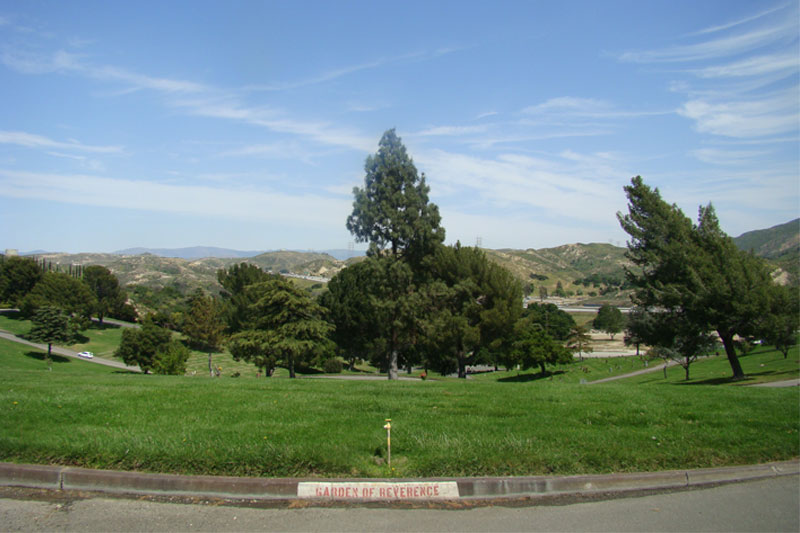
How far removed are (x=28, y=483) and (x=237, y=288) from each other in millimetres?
82141

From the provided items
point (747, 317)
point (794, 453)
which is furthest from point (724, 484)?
point (747, 317)

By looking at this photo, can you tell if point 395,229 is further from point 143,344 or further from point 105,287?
point 105,287

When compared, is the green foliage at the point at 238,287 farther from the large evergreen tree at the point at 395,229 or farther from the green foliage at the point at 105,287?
the large evergreen tree at the point at 395,229

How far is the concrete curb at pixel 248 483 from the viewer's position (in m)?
6.07

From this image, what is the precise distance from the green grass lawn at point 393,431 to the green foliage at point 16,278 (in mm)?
104345

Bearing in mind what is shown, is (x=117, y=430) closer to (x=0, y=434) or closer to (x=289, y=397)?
(x=0, y=434)

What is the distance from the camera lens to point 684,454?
734cm

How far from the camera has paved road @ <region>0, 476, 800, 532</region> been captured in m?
5.38

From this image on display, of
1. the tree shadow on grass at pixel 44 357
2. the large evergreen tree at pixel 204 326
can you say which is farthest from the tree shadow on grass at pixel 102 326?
the tree shadow on grass at pixel 44 357

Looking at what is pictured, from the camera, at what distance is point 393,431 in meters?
7.97

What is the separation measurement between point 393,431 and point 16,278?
112 metres

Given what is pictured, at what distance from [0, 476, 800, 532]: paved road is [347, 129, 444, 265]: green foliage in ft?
86.0

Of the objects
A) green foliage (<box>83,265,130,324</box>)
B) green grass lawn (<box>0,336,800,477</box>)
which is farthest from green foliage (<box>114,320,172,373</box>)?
green foliage (<box>83,265,130,324</box>)

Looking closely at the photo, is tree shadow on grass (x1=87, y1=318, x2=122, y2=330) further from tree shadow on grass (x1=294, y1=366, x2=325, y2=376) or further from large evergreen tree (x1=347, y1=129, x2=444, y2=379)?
large evergreen tree (x1=347, y1=129, x2=444, y2=379)
